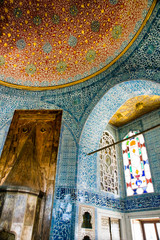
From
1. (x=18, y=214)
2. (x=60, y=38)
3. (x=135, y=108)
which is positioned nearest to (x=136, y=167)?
(x=135, y=108)

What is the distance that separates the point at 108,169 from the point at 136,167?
3.15 feet

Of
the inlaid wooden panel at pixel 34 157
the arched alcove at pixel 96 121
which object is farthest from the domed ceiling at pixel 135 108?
the inlaid wooden panel at pixel 34 157

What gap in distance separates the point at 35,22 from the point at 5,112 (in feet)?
9.83

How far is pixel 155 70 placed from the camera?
4.38m

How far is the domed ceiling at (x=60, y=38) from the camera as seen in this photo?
544 centimetres

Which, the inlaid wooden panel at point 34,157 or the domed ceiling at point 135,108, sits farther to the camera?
the domed ceiling at point 135,108

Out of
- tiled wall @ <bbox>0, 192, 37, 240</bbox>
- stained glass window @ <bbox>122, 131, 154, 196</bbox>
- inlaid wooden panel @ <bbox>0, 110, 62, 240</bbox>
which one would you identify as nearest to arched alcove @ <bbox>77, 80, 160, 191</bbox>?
inlaid wooden panel @ <bbox>0, 110, 62, 240</bbox>

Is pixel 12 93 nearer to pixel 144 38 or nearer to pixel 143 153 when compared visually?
pixel 144 38

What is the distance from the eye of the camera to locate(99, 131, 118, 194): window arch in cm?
600

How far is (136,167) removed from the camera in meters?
6.38

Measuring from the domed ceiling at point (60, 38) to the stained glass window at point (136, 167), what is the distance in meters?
3.00

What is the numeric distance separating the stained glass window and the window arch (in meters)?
0.40

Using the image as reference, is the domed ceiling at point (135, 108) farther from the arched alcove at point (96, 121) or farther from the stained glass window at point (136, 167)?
the arched alcove at point (96, 121)

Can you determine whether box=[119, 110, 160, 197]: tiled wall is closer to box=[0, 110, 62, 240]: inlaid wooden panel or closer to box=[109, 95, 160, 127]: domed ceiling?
box=[109, 95, 160, 127]: domed ceiling
